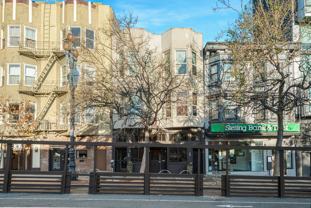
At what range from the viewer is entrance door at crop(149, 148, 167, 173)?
29.2 meters

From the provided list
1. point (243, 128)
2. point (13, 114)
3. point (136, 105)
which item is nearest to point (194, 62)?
point (243, 128)

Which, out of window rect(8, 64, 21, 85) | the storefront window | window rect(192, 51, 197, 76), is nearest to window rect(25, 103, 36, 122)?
window rect(8, 64, 21, 85)

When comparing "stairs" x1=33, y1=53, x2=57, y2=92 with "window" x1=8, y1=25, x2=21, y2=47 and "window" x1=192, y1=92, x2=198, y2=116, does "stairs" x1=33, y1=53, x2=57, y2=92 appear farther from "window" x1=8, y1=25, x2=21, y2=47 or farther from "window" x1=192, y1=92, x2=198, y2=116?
"window" x1=192, y1=92, x2=198, y2=116

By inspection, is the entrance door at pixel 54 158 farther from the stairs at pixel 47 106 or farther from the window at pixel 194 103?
the window at pixel 194 103

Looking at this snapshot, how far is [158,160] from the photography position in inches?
1156

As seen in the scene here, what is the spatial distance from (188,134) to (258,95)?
10.5 meters

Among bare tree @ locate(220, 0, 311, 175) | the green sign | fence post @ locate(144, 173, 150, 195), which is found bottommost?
fence post @ locate(144, 173, 150, 195)

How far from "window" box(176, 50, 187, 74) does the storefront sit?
484cm

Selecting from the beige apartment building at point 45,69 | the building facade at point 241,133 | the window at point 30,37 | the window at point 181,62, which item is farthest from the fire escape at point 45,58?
the building facade at point 241,133

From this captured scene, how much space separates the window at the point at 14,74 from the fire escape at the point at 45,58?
1001mm

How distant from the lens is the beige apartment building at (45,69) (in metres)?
29.6

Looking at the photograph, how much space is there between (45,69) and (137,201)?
19883 millimetres

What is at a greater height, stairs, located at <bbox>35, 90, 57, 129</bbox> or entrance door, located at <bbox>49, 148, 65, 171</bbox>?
stairs, located at <bbox>35, 90, 57, 129</bbox>

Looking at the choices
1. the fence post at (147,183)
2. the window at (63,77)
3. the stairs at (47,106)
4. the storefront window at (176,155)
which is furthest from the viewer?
the window at (63,77)
